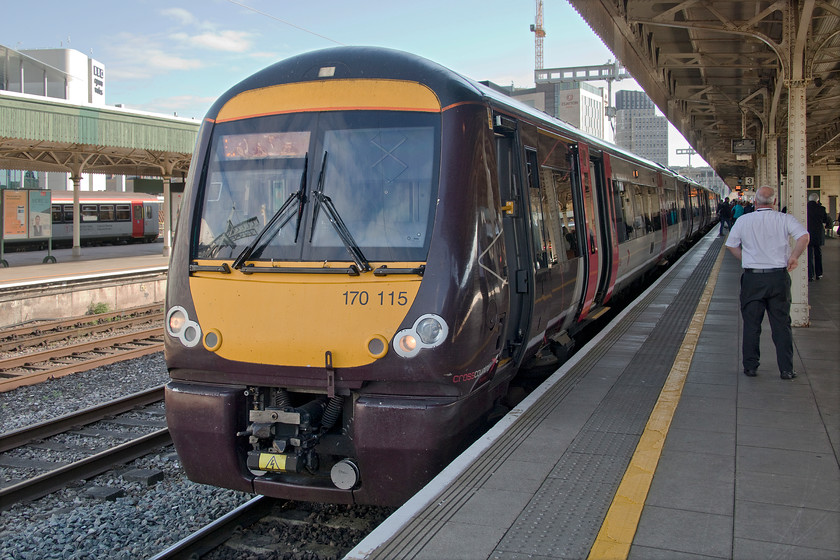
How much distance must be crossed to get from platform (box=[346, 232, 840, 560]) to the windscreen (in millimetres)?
1488

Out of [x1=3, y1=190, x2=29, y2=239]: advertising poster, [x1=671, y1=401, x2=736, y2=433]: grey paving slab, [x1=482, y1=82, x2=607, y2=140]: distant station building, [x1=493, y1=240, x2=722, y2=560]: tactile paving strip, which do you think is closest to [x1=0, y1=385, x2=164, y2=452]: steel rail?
[x1=493, y1=240, x2=722, y2=560]: tactile paving strip

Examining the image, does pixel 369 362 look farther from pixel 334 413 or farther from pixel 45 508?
pixel 45 508

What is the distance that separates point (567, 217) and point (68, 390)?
21.8ft

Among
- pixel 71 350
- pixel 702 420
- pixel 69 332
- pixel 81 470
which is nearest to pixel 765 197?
pixel 702 420

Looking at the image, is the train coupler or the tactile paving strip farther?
the train coupler

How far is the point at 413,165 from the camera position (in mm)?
4699

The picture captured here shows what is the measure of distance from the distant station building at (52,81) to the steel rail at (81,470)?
52971 mm

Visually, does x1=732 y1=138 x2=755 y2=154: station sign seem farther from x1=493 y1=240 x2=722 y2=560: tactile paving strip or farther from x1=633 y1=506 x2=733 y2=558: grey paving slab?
x1=633 y1=506 x2=733 y2=558: grey paving slab

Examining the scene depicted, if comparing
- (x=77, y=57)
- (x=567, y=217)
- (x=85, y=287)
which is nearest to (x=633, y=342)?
(x=567, y=217)

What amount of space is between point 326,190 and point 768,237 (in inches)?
161

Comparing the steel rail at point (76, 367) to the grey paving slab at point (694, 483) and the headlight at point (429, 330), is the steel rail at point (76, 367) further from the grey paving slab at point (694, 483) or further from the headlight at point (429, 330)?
the grey paving slab at point (694, 483)

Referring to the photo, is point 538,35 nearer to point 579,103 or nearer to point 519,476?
point 579,103

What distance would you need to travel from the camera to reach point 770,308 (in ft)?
21.6

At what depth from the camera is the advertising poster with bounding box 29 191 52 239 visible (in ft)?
68.7
